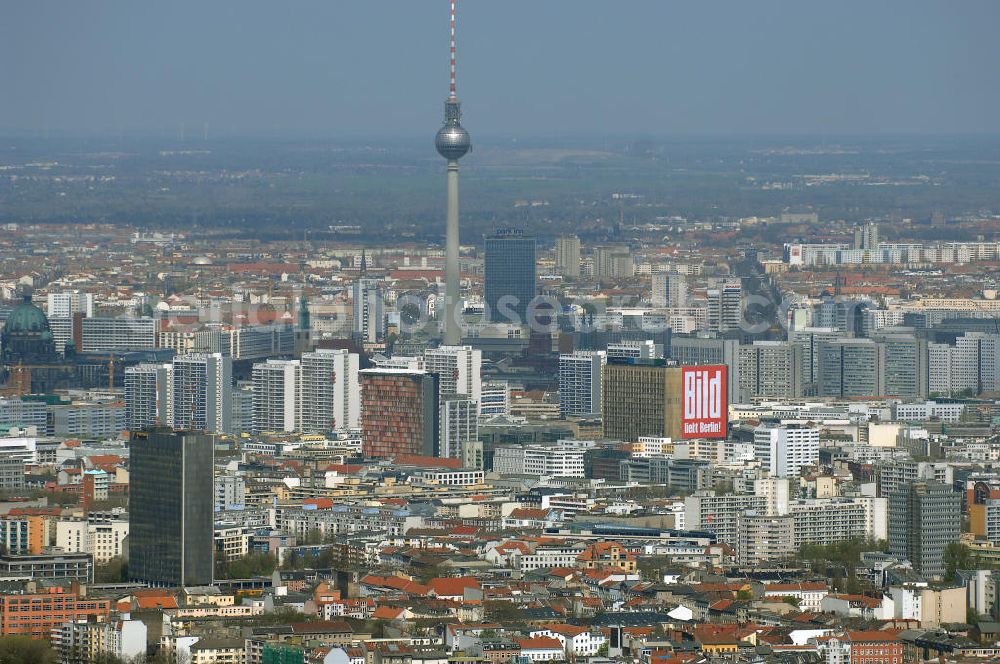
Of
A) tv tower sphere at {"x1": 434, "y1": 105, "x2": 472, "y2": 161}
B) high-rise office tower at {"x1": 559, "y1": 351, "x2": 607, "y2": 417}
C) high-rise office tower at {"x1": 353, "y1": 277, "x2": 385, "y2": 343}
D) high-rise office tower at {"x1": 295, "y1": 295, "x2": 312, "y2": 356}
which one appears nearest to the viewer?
high-rise office tower at {"x1": 559, "y1": 351, "x2": 607, "y2": 417}

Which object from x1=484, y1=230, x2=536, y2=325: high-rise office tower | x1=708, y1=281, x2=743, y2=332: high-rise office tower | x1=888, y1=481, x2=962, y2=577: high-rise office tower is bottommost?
x1=888, y1=481, x2=962, y2=577: high-rise office tower

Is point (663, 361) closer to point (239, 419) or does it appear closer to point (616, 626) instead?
point (239, 419)

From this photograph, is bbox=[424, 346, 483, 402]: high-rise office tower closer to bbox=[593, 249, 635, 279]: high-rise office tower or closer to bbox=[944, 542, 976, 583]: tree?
bbox=[944, 542, 976, 583]: tree

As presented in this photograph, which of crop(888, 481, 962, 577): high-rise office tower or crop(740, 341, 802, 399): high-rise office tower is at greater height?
crop(740, 341, 802, 399): high-rise office tower

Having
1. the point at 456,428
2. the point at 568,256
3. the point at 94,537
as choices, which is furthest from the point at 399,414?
the point at 568,256

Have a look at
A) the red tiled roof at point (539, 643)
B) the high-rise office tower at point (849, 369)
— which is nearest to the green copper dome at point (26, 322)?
the high-rise office tower at point (849, 369)

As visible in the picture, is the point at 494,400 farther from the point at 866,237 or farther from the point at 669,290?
the point at 866,237

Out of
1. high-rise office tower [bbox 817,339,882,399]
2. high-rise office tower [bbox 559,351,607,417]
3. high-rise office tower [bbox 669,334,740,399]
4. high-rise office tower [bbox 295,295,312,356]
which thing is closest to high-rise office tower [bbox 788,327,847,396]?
high-rise office tower [bbox 817,339,882,399]

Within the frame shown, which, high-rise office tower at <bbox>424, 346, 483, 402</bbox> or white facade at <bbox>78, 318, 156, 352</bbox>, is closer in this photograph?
high-rise office tower at <bbox>424, 346, 483, 402</bbox>
